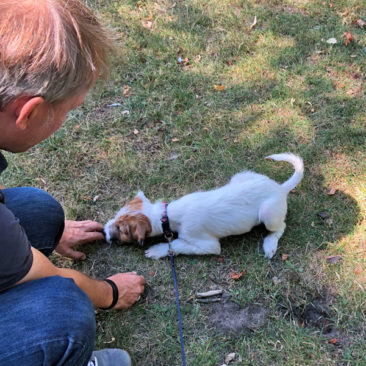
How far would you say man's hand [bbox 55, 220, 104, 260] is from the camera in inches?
114

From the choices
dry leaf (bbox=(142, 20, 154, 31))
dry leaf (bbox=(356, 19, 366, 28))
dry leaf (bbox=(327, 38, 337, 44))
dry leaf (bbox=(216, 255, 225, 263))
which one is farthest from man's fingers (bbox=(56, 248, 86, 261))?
dry leaf (bbox=(356, 19, 366, 28))

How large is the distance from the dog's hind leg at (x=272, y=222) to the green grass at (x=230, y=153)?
0.09 m

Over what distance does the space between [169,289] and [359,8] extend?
4.45 meters

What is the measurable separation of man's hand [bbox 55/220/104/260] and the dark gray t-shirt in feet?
4.14

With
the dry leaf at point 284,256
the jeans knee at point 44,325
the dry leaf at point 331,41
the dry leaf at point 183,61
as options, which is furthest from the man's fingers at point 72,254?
the dry leaf at point 331,41

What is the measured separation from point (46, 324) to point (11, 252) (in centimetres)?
37

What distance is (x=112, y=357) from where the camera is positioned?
91.1 inches

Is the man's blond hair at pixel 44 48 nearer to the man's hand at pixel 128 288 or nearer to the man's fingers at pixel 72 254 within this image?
the man's hand at pixel 128 288

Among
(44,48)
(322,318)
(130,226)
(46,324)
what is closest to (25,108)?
(44,48)

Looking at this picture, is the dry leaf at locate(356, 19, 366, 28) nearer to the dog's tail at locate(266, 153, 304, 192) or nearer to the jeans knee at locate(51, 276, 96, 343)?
the dog's tail at locate(266, 153, 304, 192)

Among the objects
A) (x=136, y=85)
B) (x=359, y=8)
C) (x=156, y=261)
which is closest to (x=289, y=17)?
(x=359, y=8)

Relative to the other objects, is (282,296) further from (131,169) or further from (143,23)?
(143,23)

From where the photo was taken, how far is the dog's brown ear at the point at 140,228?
2.83 m

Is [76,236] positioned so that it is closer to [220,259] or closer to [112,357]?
[112,357]
